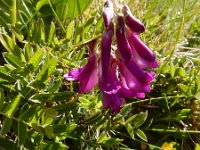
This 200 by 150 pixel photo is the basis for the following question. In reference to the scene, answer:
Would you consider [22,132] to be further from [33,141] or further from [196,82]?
[196,82]

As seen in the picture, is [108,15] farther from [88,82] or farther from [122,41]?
[88,82]

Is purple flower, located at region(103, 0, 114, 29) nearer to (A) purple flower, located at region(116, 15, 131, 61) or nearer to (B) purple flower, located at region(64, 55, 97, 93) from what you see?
(A) purple flower, located at region(116, 15, 131, 61)

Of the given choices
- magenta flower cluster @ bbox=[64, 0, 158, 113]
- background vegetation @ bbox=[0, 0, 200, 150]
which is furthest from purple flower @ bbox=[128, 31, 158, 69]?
background vegetation @ bbox=[0, 0, 200, 150]

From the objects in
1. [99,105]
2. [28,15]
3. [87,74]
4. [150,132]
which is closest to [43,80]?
[87,74]

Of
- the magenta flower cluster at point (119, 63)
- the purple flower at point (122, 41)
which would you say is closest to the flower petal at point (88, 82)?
the magenta flower cluster at point (119, 63)

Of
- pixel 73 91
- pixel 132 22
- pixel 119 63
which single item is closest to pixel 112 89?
pixel 119 63

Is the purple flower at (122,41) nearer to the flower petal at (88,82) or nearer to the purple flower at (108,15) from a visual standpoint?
the purple flower at (108,15)
